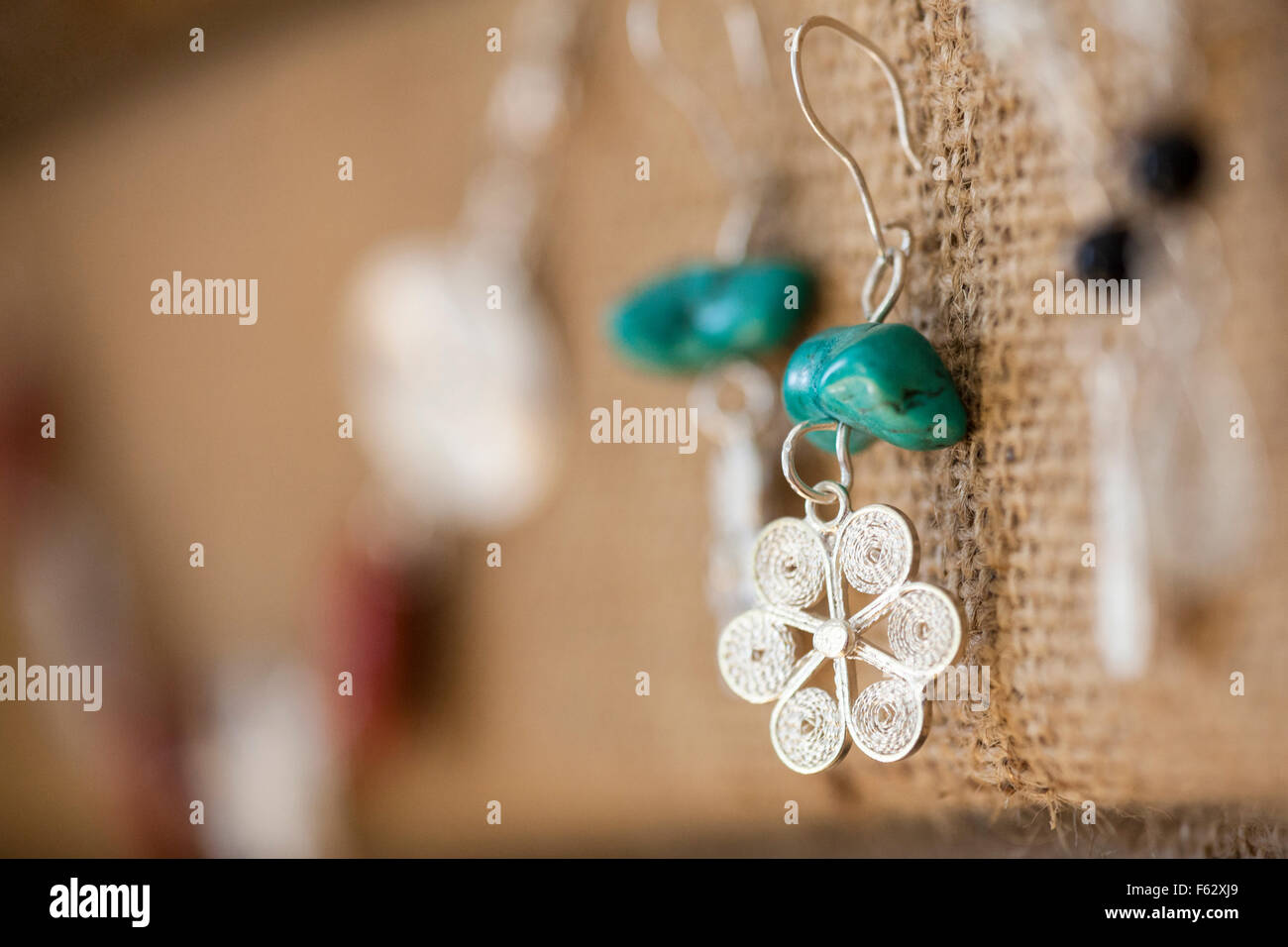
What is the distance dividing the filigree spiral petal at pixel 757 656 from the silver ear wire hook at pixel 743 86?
206mm

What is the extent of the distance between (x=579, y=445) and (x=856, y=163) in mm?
330

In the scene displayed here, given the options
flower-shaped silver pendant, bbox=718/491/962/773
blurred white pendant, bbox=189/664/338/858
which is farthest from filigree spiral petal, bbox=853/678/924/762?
blurred white pendant, bbox=189/664/338/858

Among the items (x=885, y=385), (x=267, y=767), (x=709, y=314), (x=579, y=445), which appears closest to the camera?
(x=885, y=385)

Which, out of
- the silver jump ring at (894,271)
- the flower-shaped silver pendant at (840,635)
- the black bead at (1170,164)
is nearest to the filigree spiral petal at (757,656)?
the flower-shaped silver pendant at (840,635)

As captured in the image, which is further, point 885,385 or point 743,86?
point 743,86

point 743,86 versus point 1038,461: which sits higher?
point 743,86

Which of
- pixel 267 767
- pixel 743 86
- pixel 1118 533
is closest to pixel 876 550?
pixel 1118 533

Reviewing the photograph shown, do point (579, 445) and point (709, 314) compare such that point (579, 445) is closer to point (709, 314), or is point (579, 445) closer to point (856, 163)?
point (709, 314)

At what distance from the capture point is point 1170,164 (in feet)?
1.22

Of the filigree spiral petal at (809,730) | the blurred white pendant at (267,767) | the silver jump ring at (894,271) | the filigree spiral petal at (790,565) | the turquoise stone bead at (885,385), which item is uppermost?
the silver jump ring at (894,271)

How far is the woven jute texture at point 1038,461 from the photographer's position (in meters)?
0.35

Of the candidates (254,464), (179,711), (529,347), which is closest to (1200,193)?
(529,347)

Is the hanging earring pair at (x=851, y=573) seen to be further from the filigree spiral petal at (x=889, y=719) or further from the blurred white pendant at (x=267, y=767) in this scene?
the blurred white pendant at (x=267, y=767)

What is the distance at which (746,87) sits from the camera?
1.70ft
